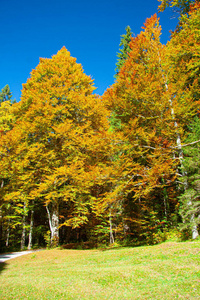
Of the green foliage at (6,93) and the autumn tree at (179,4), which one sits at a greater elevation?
the green foliage at (6,93)

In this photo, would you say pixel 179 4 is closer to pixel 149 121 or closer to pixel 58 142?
pixel 149 121

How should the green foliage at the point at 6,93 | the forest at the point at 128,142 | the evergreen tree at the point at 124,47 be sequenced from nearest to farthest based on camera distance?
the forest at the point at 128,142 → the evergreen tree at the point at 124,47 → the green foliage at the point at 6,93

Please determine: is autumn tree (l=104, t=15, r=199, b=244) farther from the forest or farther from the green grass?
the green grass

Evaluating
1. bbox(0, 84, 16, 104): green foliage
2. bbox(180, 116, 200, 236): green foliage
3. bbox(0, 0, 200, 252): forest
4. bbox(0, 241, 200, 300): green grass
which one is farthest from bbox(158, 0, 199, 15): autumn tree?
bbox(0, 84, 16, 104): green foliage

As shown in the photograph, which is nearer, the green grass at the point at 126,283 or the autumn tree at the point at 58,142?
the green grass at the point at 126,283

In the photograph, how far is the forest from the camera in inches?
349

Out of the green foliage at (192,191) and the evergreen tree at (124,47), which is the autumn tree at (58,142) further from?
the evergreen tree at (124,47)

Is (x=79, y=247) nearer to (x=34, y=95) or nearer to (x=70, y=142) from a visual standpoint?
(x=70, y=142)

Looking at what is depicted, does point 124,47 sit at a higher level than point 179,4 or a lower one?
higher

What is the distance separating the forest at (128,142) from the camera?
8.86 meters

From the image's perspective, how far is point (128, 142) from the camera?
965cm

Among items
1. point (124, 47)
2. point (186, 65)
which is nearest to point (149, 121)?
point (186, 65)

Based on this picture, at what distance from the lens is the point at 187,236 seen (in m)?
8.51

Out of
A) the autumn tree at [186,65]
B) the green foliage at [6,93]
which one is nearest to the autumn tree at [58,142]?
the autumn tree at [186,65]
